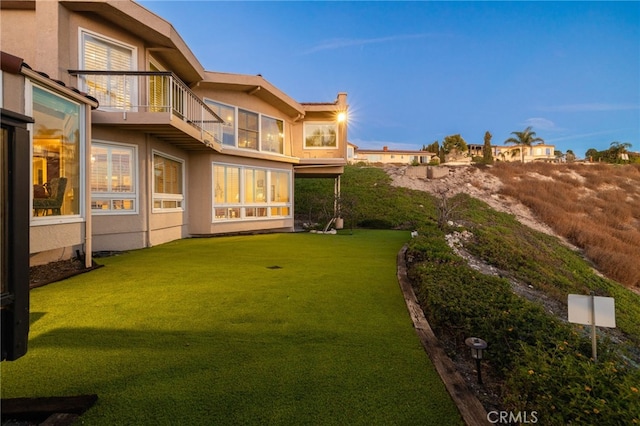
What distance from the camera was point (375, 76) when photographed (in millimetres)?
69688

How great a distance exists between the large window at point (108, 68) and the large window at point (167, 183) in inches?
68.6

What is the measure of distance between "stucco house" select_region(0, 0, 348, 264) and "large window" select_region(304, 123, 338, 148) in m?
0.84

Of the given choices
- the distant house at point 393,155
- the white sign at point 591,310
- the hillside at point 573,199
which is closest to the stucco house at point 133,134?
the white sign at point 591,310

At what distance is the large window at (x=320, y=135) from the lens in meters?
16.1

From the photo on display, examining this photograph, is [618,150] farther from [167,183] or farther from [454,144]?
[167,183]

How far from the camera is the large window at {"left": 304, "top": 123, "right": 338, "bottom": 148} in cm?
1611

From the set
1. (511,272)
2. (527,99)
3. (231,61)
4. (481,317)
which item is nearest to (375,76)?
(231,61)

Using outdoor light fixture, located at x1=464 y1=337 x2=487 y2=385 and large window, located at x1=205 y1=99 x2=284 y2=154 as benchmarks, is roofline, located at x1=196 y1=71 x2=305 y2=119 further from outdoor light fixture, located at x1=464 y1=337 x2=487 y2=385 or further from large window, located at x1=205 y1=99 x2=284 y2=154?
outdoor light fixture, located at x1=464 y1=337 x2=487 y2=385

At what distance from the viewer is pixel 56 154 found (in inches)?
232

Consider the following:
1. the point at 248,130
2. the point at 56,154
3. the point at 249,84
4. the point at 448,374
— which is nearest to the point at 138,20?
the point at 56,154

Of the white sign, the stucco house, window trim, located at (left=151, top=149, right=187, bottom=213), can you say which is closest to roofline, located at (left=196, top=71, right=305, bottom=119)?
the stucco house

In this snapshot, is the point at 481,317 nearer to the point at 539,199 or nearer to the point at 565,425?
the point at 565,425

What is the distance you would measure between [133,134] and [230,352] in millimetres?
7846

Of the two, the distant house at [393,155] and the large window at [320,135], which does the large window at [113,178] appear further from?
the distant house at [393,155]
